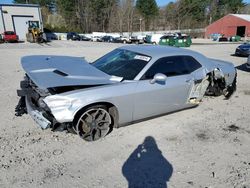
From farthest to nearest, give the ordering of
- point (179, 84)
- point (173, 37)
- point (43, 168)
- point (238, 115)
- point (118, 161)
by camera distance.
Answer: point (173, 37) → point (238, 115) → point (179, 84) → point (118, 161) → point (43, 168)

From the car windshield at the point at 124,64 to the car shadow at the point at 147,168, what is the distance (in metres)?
1.24

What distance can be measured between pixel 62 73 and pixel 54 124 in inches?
32.2

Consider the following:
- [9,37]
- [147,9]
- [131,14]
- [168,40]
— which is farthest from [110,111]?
[147,9]

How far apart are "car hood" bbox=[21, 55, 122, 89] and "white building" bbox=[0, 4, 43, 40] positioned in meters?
37.8

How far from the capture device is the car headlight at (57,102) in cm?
316

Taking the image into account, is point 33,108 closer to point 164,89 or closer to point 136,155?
point 136,155

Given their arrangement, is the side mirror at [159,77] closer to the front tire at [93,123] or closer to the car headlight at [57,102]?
the front tire at [93,123]

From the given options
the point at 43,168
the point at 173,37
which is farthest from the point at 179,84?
the point at 173,37

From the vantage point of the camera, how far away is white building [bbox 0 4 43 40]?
3622 cm

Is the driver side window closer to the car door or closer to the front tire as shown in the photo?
the car door

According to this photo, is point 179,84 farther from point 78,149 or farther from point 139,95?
point 78,149

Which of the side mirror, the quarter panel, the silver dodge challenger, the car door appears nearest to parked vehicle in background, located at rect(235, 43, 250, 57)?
the silver dodge challenger

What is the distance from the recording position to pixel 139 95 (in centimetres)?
379

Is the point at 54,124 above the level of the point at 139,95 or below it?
below
